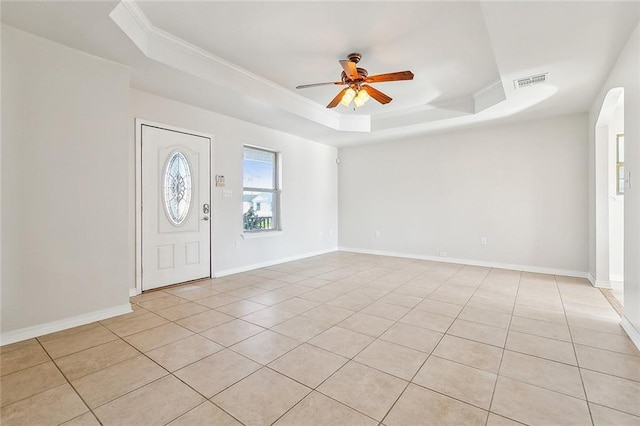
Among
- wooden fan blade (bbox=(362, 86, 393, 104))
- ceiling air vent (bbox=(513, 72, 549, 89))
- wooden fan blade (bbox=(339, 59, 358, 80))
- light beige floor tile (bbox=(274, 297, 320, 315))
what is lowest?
light beige floor tile (bbox=(274, 297, 320, 315))

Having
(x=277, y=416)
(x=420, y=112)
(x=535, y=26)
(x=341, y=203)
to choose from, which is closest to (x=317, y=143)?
(x=341, y=203)

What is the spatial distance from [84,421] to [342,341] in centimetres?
162

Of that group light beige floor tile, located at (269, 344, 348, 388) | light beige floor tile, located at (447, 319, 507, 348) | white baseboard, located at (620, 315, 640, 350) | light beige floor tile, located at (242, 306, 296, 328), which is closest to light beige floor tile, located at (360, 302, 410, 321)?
light beige floor tile, located at (447, 319, 507, 348)

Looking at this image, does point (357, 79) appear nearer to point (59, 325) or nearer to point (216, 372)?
point (216, 372)

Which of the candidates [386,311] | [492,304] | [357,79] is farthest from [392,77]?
[492,304]

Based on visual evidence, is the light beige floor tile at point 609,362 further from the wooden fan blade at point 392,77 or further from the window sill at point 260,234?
the window sill at point 260,234

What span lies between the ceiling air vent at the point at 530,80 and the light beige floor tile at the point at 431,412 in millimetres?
3397

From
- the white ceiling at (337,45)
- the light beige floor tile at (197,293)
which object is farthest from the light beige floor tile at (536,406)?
the light beige floor tile at (197,293)

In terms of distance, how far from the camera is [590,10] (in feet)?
6.93

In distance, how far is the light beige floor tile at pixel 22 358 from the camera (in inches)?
76.7

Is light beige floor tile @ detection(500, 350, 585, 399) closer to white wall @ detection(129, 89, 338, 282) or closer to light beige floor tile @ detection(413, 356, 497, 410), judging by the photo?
light beige floor tile @ detection(413, 356, 497, 410)

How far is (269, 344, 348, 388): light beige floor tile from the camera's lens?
1.84 meters

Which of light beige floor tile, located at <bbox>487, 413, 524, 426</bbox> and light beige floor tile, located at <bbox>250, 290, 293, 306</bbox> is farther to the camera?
light beige floor tile, located at <bbox>250, 290, 293, 306</bbox>

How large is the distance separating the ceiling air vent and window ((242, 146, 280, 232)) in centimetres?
386
